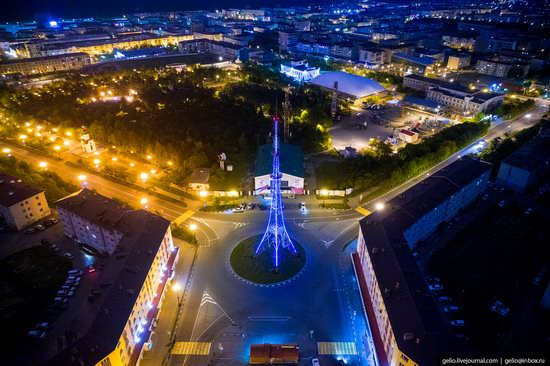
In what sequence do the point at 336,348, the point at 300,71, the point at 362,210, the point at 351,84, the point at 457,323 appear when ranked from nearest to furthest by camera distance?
the point at 336,348 < the point at 457,323 < the point at 362,210 < the point at 351,84 < the point at 300,71

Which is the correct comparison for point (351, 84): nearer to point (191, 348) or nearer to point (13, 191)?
point (13, 191)

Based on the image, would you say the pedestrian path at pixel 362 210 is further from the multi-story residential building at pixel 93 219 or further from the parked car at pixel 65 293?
the parked car at pixel 65 293

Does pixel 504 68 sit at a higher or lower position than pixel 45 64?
lower

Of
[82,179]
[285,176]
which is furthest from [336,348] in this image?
[82,179]

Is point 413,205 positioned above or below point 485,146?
above

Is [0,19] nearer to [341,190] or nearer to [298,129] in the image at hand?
[298,129]

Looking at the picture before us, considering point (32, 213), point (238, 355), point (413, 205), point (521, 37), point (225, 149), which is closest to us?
Answer: point (238, 355)

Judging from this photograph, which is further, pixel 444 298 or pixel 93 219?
pixel 93 219

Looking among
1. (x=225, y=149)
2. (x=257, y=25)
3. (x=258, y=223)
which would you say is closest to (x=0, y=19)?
(x=257, y=25)
